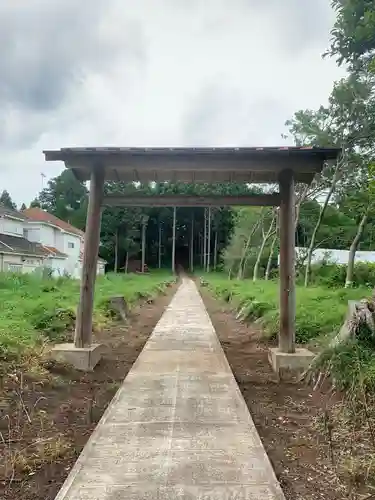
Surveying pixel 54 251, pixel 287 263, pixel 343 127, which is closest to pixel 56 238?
pixel 54 251

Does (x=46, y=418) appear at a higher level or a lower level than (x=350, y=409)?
lower

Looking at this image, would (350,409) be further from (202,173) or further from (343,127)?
(343,127)

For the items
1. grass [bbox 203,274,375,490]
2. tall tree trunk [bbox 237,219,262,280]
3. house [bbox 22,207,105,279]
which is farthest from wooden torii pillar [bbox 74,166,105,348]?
house [bbox 22,207,105,279]

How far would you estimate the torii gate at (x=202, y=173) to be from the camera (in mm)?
6281

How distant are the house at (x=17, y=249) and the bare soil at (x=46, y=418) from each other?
22.6m

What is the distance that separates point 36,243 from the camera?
3638cm

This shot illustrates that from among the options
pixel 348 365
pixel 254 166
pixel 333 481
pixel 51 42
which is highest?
pixel 51 42

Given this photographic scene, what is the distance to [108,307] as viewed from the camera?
11344 millimetres

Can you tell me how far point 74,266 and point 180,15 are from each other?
3606 cm

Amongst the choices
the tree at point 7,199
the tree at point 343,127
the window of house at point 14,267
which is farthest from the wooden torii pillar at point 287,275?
the tree at point 7,199

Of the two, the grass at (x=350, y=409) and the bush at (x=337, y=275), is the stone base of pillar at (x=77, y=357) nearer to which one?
the grass at (x=350, y=409)

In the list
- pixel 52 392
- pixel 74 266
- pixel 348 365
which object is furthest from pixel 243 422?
pixel 74 266

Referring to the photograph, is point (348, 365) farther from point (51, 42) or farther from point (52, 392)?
point (51, 42)

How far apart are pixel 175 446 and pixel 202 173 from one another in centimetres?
447
